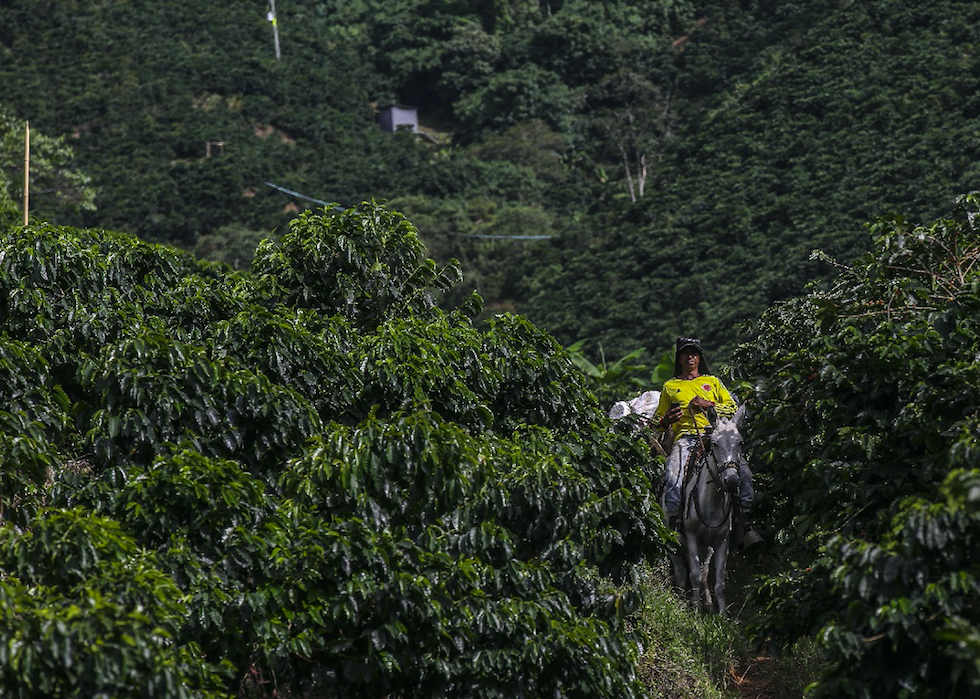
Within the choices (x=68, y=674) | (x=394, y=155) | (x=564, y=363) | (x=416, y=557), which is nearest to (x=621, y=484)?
(x=564, y=363)

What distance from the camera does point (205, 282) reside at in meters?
11.5

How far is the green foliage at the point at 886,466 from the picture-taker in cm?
738

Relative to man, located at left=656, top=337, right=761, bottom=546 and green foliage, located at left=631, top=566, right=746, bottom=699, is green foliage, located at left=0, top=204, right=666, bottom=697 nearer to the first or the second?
green foliage, located at left=631, top=566, right=746, bottom=699

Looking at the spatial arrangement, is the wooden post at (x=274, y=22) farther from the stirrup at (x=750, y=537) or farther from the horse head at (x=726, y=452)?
the horse head at (x=726, y=452)

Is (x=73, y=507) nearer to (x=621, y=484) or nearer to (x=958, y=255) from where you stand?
(x=621, y=484)

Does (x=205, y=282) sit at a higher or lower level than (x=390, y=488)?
higher

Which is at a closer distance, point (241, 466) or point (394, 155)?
point (241, 466)

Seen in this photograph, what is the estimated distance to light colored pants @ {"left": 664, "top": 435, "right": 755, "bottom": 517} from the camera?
1273cm

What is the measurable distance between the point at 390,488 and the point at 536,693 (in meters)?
1.49

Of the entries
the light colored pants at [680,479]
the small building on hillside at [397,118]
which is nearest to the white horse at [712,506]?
the light colored pants at [680,479]

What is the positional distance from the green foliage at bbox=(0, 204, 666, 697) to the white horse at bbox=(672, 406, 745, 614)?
1673 millimetres

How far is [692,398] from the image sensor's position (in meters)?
13.1

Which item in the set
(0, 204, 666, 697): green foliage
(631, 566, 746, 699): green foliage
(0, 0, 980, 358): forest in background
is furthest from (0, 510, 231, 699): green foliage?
(0, 0, 980, 358): forest in background

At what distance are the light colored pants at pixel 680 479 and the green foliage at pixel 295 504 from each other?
1.95 metres
